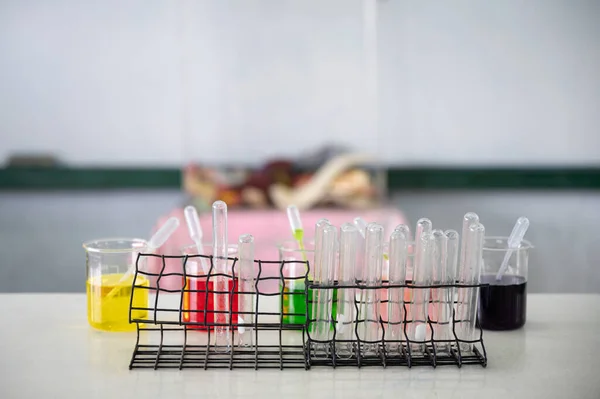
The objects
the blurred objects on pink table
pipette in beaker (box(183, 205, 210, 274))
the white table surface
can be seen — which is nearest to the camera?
the white table surface

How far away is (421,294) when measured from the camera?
106 centimetres

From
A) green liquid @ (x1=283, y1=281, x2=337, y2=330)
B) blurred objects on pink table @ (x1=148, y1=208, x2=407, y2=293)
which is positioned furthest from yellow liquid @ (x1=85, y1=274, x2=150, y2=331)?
blurred objects on pink table @ (x1=148, y1=208, x2=407, y2=293)

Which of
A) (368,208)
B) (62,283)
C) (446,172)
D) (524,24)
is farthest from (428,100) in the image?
(62,283)

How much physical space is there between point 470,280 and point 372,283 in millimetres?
151

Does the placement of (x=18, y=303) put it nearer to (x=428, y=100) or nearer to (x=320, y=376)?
(x=320, y=376)

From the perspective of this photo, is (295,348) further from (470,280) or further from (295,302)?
(470,280)

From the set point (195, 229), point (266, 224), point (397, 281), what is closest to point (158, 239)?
point (195, 229)

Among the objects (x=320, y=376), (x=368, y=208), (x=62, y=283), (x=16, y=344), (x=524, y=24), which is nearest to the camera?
(x=320, y=376)

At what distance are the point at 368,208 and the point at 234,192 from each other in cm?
54

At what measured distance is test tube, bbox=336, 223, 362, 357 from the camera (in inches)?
41.1

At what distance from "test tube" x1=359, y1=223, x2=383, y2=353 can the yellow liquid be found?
0.39 m

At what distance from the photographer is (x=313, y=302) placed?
107 cm

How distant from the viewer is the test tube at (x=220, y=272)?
108cm

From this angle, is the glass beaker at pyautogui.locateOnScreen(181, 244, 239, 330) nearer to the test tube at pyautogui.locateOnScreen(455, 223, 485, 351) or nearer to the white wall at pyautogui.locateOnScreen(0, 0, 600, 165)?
the test tube at pyautogui.locateOnScreen(455, 223, 485, 351)
